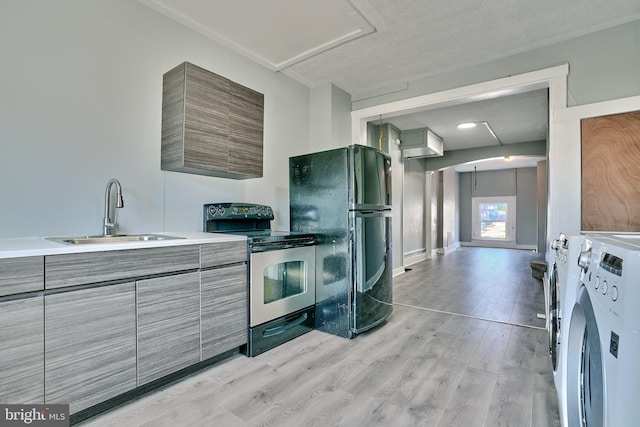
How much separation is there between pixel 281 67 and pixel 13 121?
7.36 feet

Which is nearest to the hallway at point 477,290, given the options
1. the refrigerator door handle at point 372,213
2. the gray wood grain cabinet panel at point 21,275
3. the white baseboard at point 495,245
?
the refrigerator door handle at point 372,213

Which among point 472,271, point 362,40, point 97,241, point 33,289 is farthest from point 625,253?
point 472,271

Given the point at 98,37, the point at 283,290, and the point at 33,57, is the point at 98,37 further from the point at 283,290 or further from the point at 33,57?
the point at 283,290

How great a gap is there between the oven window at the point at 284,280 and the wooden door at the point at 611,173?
239 cm

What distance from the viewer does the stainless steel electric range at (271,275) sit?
7.35ft

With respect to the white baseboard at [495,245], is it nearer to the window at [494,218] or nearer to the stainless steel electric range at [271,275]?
the window at [494,218]

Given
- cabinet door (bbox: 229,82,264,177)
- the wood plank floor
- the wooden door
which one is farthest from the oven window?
the wooden door

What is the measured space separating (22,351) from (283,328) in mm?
1556

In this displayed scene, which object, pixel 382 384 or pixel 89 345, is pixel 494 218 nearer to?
pixel 382 384

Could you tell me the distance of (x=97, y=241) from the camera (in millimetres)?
1874

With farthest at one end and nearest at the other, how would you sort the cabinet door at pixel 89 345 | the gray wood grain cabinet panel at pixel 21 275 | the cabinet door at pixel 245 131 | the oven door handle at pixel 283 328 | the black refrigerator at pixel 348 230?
the black refrigerator at pixel 348 230 → the cabinet door at pixel 245 131 → the oven door handle at pixel 283 328 → the cabinet door at pixel 89 345 → the gray wood grain cabinet panel at pixel 21 275

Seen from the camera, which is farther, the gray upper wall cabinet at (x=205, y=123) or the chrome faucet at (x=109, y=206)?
the gray upper wall cabinet at (x=205, y=123)

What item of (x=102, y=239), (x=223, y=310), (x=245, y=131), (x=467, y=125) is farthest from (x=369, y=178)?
(x=467, y=125)

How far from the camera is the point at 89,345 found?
4.85 feet
